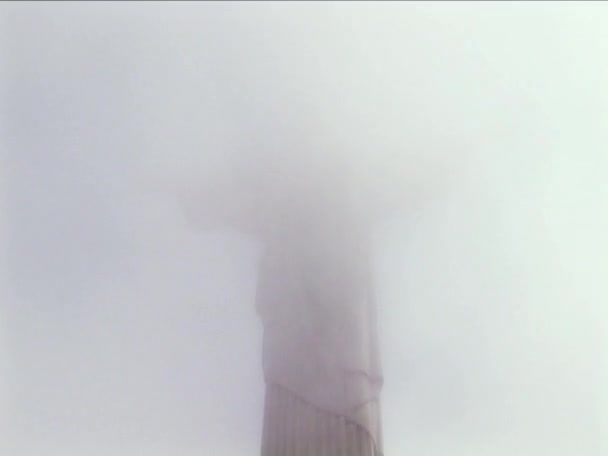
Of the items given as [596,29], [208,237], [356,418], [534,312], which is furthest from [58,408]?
[596,29]

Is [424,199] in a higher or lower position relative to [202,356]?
higher

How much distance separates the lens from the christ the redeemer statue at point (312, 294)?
725mm

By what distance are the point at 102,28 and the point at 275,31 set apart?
27cm

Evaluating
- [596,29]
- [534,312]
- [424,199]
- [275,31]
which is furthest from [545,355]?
[275,31]

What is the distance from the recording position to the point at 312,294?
74cm

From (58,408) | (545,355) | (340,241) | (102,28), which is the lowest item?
(58,408)

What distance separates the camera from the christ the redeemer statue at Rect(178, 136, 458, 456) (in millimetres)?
725

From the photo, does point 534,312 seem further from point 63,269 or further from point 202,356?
point 63,269

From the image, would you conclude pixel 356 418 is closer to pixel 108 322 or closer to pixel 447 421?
pixel 447 421

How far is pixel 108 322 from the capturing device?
29.7 inches

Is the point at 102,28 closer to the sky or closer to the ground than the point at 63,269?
closer to the sky

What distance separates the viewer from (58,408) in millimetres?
749

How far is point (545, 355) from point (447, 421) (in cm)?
18

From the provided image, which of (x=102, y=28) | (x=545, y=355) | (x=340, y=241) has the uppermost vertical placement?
(x=102, y=28)
